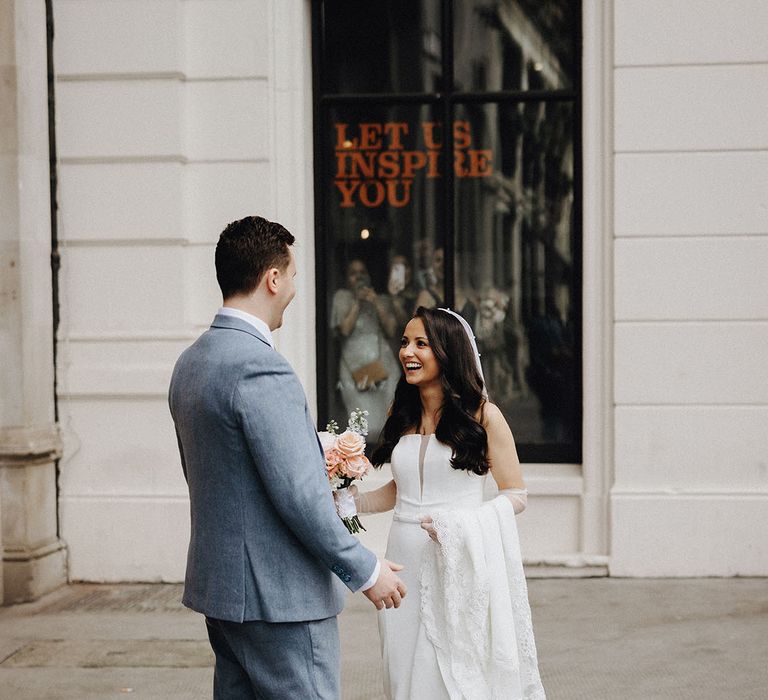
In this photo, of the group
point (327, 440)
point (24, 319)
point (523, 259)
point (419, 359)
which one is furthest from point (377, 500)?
point (523, 259)

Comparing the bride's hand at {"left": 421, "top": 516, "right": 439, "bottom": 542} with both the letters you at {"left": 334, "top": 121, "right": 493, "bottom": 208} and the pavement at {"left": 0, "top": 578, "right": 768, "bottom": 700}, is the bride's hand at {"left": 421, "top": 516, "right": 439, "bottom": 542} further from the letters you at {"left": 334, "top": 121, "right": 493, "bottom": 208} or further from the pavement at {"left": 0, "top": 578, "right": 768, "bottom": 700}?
the letters you at {"left": 334, "top": 121, "right": 493, "bottom": 208}

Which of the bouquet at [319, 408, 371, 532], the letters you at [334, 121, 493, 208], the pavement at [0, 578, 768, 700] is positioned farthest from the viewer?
the letters you at [334, 121, 493, 208]

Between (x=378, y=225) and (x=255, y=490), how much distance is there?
5.27 m

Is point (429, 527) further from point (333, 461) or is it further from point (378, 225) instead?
point (378, 225)

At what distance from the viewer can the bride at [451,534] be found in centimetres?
376

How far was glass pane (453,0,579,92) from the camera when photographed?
7.72 m

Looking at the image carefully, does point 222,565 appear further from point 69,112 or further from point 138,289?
point 69,112

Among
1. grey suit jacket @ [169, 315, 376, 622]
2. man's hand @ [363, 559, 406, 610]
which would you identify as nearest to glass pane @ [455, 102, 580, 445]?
man's hand @ [363, 559, 406, 610]

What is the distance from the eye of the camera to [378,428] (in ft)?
26.6

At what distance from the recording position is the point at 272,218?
7422mm

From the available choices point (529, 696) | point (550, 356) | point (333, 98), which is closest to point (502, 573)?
point (529, 696)

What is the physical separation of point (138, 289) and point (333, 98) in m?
2.11

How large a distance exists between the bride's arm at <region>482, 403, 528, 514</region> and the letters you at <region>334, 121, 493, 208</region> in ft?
13.8

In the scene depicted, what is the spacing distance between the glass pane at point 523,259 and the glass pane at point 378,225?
265mm
